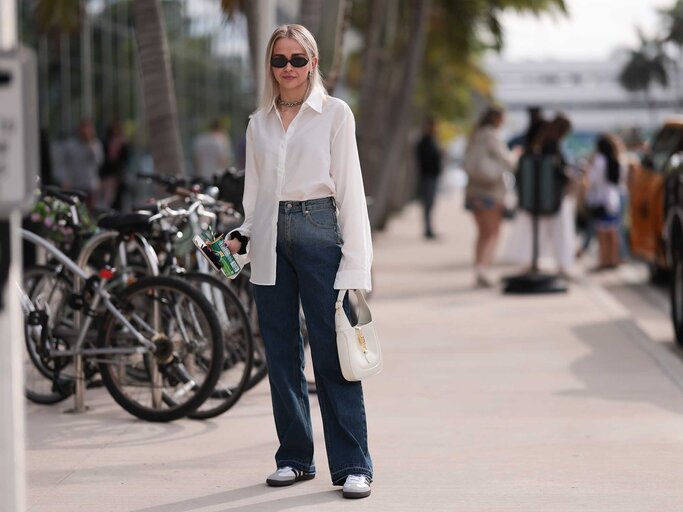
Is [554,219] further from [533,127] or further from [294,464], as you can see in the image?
[294,464]

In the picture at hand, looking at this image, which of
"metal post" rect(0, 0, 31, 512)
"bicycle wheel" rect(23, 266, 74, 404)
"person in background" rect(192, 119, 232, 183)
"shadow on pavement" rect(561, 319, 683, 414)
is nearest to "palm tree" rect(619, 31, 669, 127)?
"person in background" rect(192, 119, 232, 183)

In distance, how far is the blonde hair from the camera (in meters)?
5.97

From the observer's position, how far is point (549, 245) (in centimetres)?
1670

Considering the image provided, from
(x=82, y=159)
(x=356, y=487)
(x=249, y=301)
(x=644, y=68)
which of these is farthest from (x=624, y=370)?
(x=644, y=68)

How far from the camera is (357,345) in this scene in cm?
591

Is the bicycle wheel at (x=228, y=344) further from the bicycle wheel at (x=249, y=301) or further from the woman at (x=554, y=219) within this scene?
the woman at (x=554, y=219)

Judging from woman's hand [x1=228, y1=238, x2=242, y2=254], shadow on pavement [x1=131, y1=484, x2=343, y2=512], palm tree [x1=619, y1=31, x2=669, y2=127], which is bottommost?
shadow on pavement [x1=131, y1=484, x2=343, y2=512]

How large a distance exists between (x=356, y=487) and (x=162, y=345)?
1.97 meters

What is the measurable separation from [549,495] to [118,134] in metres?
17.6

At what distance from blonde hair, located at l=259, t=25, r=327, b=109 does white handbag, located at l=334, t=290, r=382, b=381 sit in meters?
0.85

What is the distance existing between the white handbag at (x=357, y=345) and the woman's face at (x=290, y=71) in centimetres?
85

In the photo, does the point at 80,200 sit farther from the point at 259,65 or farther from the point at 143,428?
the point at 259,65

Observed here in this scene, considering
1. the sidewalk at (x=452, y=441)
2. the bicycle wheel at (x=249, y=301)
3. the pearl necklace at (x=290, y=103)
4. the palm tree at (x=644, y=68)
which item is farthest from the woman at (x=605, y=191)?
the palm tree at (x=644, y=68)

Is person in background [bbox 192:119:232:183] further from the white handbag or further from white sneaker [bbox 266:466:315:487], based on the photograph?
the white handbag
